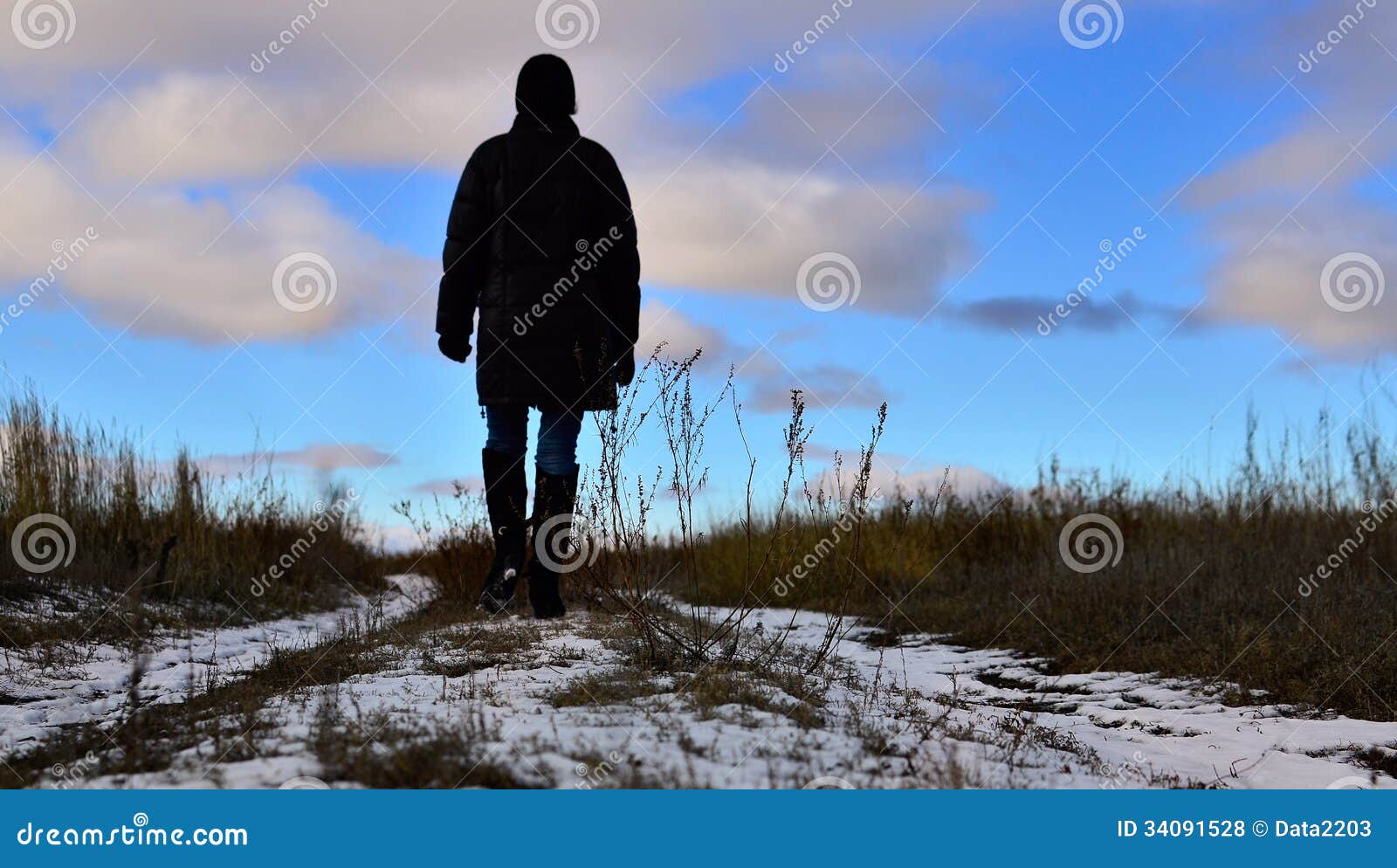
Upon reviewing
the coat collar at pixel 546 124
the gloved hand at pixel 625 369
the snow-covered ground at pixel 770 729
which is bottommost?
the snow-covered ground at pixel 770 729

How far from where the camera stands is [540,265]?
17.7 feet

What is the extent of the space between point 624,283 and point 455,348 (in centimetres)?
94

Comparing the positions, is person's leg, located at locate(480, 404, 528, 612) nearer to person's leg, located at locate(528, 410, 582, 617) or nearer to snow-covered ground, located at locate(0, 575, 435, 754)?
person's leg, located at locate(528, 410, 582, 617)

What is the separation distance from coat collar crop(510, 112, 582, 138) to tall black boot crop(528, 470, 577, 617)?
181 centimetres

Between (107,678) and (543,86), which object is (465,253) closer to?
(543,86)

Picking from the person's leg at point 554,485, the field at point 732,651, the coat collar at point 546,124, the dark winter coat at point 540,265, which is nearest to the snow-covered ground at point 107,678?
the field at point 732,651

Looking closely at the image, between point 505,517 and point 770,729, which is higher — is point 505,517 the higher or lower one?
the higher one

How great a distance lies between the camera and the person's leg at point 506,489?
5.53 meters

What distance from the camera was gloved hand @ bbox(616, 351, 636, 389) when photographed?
18.2 feet

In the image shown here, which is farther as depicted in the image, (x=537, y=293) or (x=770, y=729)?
(x=537, y=293)

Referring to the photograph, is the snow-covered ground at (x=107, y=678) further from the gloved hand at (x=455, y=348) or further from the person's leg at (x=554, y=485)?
the gloved hand at (x=455, y=348)

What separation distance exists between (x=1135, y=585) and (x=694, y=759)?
5249 mm

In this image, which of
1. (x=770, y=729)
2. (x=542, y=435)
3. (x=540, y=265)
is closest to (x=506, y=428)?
(x=542, y=435)
